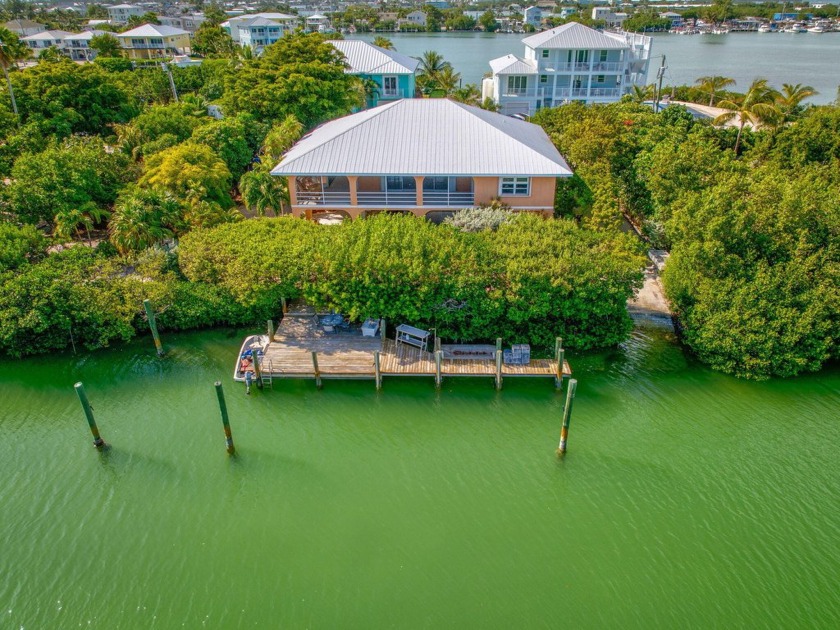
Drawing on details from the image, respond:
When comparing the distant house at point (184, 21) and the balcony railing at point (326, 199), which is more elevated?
the distant house at point (184, 21)

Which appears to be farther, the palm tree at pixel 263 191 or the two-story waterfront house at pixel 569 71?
the two-story waterfront house at pixel 569 71

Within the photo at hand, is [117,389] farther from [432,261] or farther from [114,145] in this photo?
[114,145]

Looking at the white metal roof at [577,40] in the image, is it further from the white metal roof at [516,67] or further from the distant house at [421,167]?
the distant house at [421,167]

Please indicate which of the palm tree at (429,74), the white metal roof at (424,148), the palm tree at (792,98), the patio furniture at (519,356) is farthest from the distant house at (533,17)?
the patio furniture at (519,356)

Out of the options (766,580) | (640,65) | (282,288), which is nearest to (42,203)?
(282,288)

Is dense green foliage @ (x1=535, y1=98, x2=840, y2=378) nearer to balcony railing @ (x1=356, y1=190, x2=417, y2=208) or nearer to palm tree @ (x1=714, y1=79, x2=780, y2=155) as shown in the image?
balcony railing @ (x1=356, y1=190, x2=417, y2=208)
